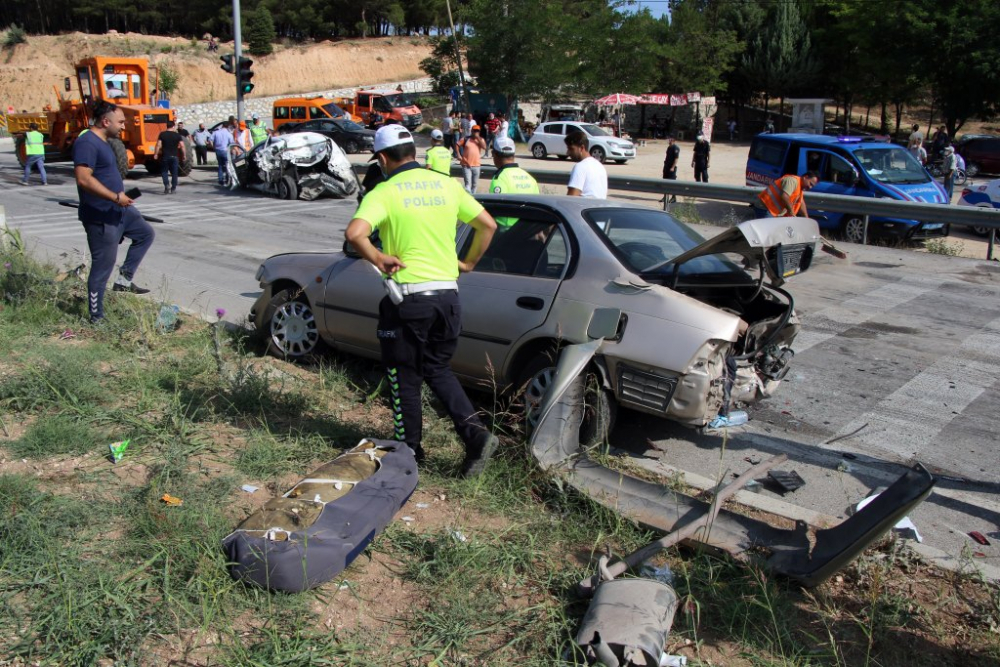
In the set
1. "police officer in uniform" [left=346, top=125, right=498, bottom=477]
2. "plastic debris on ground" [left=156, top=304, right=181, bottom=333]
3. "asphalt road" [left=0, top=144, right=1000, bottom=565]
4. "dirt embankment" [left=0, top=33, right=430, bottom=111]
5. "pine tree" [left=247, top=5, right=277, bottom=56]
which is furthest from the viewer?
Result: "pine tree" [left=247, top=5, right=277, bottom=56]

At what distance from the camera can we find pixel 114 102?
84.2 ft

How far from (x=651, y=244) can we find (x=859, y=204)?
9.39m

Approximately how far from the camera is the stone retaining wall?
58.7m

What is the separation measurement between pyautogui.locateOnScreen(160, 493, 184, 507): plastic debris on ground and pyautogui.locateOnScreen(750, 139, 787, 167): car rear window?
1554 centimetres

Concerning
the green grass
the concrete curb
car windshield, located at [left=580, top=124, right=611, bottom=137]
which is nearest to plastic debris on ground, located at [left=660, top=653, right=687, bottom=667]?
the green grass

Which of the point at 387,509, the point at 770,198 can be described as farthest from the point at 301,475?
the point at 770,198

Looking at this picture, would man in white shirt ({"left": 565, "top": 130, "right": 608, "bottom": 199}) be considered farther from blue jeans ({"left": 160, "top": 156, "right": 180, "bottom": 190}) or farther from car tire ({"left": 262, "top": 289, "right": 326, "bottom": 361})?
blue jeans ({"left": 160, "top": 156, "right": 180, "bottom": 190})

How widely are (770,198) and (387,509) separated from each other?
749cm

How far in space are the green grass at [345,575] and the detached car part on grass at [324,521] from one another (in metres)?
0.09

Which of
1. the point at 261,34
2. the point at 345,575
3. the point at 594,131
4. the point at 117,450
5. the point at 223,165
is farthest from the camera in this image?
the point at 261,34

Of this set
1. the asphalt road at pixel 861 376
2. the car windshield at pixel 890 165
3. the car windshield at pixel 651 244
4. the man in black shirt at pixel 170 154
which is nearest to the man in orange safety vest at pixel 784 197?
the asphalt road at pixel 861 376

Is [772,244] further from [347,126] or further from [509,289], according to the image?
[347,126]

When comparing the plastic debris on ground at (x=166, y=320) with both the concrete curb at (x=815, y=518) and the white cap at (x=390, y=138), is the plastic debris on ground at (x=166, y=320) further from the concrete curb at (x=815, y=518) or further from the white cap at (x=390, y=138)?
the concrete curb at (x=815, y=518)

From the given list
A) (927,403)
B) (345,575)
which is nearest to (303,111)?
(927,403)
